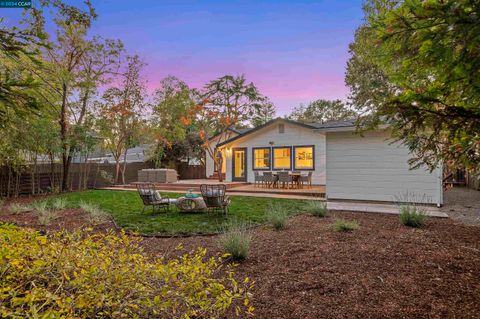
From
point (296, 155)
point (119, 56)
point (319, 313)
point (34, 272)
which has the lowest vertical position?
point (319, 313)

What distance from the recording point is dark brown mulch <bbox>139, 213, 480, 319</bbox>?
103 inches

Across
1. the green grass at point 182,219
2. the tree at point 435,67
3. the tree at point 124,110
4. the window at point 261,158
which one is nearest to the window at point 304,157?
the window at point 261,158

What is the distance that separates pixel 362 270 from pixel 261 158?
44.1 ft

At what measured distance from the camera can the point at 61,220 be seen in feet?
22.4

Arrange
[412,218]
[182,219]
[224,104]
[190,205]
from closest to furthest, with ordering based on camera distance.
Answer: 1. [412,218]
2. [182,219]
3. [190,205]
4. [224,104]

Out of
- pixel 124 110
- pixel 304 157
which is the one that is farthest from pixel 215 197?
pixel 124 110

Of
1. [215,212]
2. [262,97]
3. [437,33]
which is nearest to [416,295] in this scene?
[437,33]

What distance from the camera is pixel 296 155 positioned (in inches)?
622

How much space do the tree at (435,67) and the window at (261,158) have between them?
12895 mm

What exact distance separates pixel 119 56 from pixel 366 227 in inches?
580

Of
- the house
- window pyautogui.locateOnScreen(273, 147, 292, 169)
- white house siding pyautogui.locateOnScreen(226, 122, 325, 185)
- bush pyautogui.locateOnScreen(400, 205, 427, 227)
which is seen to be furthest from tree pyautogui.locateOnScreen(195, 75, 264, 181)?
bush pyautogui.locateOnScreen(400, 205, 427, 227)

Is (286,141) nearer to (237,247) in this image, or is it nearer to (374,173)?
(374,173)

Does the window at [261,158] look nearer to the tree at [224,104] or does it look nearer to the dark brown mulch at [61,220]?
the tree at [224,104]

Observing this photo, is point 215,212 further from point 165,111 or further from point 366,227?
point 165,111
